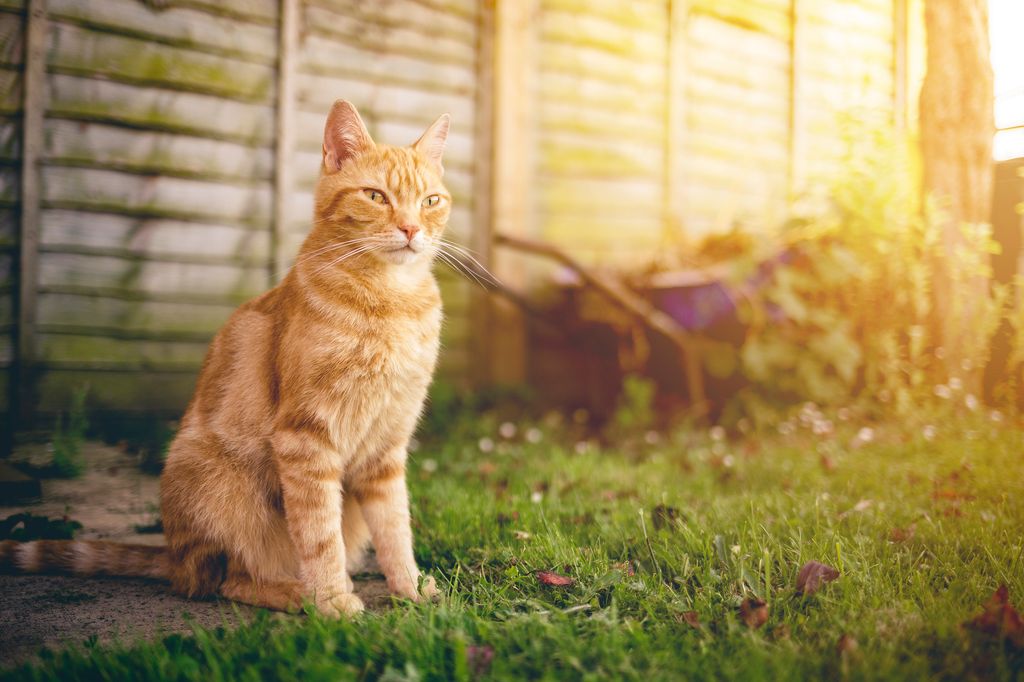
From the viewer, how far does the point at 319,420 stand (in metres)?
2.04

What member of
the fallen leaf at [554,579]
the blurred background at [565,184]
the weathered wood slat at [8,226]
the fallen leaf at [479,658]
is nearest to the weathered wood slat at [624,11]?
the blurred background at [565,184]

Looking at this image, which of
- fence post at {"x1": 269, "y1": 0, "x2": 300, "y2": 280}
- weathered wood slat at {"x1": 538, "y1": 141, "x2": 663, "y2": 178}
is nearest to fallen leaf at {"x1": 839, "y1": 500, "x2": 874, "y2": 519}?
fence post at {"x1": 269, "y1": 0, "x2": 300, "y2": 280}

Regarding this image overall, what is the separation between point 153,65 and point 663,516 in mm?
3476

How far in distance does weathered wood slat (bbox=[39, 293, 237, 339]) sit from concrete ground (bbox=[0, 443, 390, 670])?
45.7 inches

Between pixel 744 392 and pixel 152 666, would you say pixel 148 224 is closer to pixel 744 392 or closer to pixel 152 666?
pixel 152 666

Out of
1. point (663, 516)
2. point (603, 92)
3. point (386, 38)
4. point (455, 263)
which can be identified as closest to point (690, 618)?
point (663, 516)

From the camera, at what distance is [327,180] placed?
7.57 feet

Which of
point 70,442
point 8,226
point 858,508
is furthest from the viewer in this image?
point 8,226

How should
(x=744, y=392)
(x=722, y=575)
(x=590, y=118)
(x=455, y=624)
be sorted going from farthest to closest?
(x=590, y=118) < (x=744, y=392) < (x=722, y=575) < (x=455, y=624)

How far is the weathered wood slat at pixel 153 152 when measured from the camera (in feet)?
11.5

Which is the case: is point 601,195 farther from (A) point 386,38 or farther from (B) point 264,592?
(B) point 264,592

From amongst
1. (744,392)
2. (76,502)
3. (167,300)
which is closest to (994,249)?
(744,392)

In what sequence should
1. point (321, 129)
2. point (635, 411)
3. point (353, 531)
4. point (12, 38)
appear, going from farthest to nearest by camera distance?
point (635, 411)
point (321, 129)
point (12, 38)
point (353, 531)

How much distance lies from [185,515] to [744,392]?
3396mm
